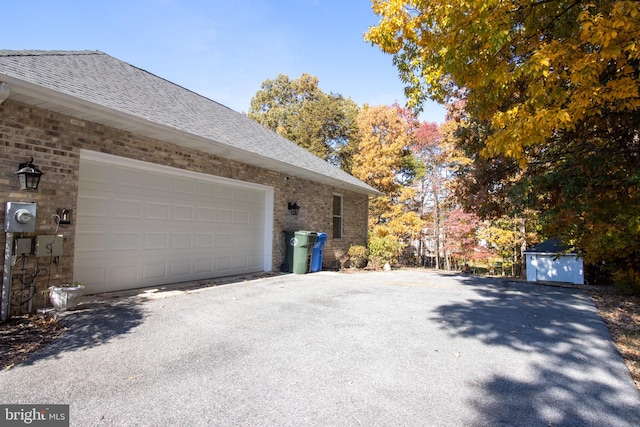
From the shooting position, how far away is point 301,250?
9.50 m

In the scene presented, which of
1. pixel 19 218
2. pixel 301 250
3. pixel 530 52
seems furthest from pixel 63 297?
pixel 530 52

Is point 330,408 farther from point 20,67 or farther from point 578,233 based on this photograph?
point 578,233

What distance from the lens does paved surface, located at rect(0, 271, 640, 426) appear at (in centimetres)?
248

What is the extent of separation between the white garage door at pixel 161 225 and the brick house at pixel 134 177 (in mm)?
21

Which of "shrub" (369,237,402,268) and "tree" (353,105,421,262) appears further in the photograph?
"tree" (353,105,421,262)

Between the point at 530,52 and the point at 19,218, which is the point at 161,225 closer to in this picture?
the point at 19,218

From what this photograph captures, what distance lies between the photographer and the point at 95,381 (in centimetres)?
284

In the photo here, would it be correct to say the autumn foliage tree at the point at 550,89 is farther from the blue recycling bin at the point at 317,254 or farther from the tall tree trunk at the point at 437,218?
the tall tree trunk at the point at 437,218

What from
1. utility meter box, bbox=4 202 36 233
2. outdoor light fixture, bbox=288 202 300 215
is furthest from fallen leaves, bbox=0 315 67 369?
outdoor light fixture, bbox=288 202 300 215

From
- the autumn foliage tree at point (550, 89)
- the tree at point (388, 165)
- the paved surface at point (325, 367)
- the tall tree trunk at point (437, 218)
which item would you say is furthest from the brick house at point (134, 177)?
the tall tree trunk at point (437, 218)

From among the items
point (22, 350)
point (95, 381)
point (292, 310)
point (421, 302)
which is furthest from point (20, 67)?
point (421, 302)

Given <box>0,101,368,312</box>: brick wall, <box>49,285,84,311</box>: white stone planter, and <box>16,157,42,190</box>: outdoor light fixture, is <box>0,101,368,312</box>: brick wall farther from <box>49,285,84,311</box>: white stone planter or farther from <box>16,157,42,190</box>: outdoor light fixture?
<box>49,285,84,311</box>: white stone planter

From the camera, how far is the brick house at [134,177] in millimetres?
4754

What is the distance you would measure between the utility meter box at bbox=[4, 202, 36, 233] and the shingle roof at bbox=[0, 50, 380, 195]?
5.19 feet
